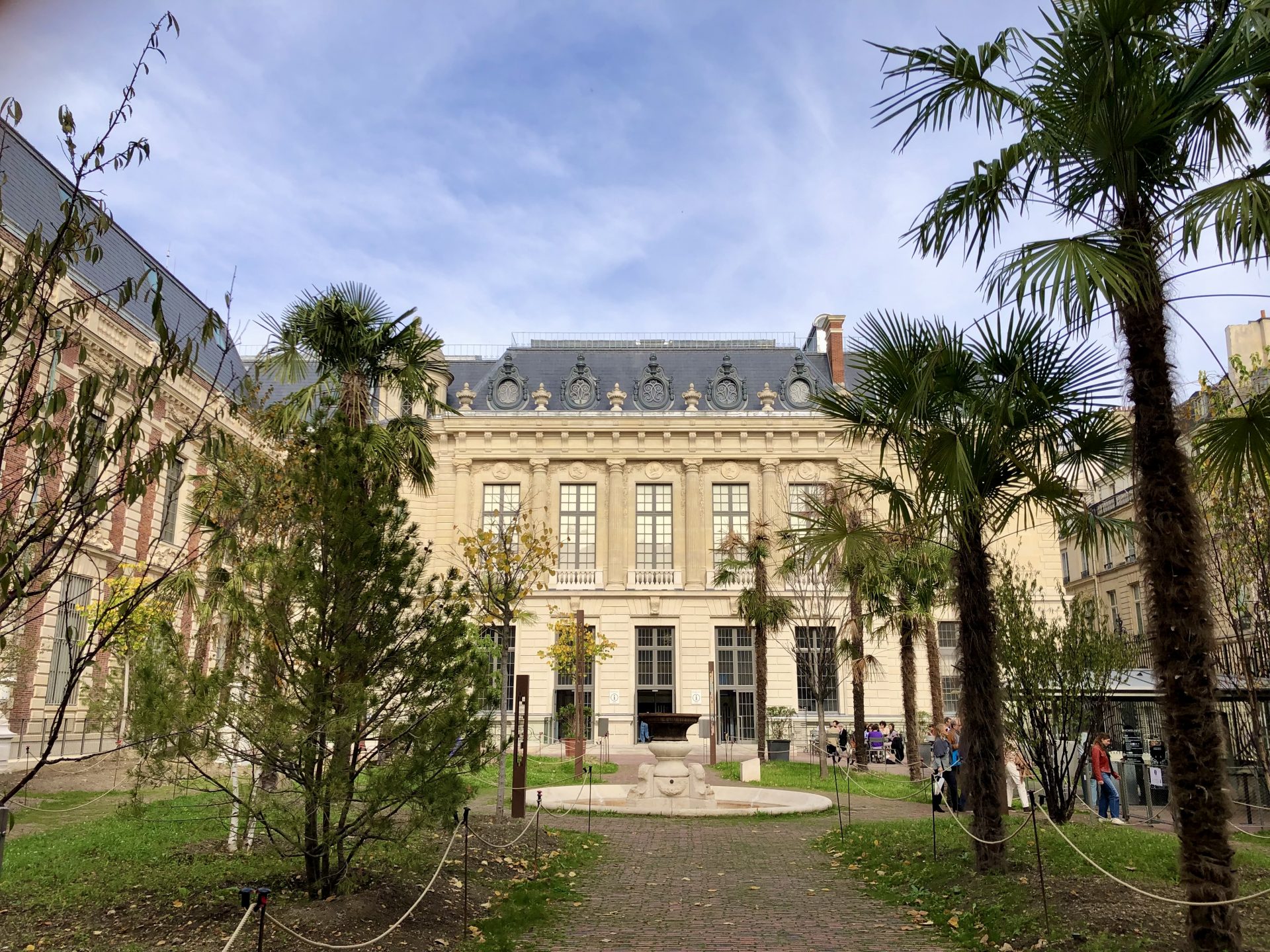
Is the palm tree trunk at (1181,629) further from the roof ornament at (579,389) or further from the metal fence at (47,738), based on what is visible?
the roof ornament at (579,389)

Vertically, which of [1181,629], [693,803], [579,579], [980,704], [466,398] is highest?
[466,398]

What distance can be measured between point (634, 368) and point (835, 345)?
10.1 metres

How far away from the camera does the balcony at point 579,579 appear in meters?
42.1

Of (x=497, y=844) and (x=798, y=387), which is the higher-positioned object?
(x=798, y=387)

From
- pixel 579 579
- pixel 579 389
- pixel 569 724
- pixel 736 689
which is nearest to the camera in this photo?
pixel 569 724

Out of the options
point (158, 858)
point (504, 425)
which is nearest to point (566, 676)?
point (504, 425)

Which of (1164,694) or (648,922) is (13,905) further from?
(1164,694)

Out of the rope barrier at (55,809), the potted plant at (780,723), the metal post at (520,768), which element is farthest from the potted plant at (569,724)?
the rope barrier at (55,809)

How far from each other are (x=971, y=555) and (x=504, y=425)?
34.3 meters

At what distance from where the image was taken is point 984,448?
10438 millimetres

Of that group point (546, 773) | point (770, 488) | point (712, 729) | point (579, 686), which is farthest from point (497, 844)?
point (770, 488)

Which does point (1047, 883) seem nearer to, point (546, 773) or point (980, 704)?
point (980, 704)

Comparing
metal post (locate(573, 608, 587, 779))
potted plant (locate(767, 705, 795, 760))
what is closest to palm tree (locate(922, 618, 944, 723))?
potted plant (locate(767, 705, 795, 760))

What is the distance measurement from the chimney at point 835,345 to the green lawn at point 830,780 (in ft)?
74.3
